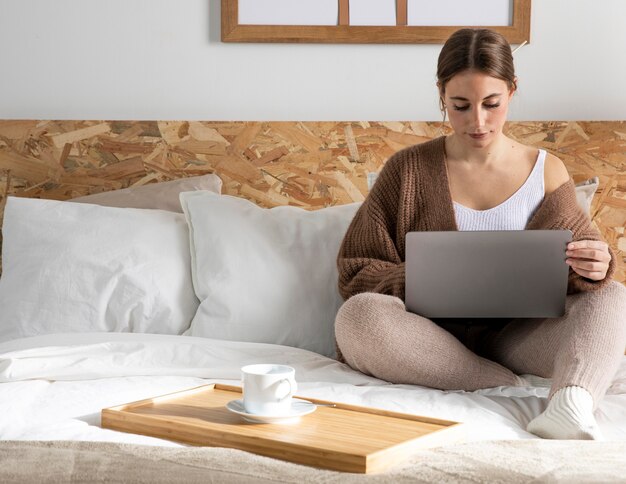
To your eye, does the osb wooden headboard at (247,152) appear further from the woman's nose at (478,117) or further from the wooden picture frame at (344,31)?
the woman's nose at (478,117)

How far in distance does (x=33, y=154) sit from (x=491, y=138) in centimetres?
129

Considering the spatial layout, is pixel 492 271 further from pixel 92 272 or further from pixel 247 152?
pixel 247 152

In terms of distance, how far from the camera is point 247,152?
2.40m

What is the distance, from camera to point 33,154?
240 cm

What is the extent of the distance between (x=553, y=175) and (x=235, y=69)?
0.99 meters

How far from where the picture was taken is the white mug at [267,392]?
1092 mm

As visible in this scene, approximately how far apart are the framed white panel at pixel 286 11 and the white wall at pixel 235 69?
70mm

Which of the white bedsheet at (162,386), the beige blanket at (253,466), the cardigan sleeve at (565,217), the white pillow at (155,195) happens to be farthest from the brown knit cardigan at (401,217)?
the beige blanket at (253,466)

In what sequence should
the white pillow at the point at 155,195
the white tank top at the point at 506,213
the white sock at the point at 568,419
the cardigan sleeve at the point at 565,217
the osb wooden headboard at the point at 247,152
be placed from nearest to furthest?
the white sock at the point at 568,419, the cardigan sleeve at the point at 565,217, the white tank top at the point at 506,213, the white pillow at the point at 155,195, the osb wooden headboard at the point at 247,152

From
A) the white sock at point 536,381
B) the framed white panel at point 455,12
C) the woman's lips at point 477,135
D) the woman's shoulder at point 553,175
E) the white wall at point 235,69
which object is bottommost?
the white sock at point 536,381

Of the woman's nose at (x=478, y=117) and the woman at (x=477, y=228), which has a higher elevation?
the woman's nose at (x=478, y=117)

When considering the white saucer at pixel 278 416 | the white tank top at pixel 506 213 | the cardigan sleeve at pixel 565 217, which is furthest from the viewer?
the white tank top at pixel 506 213

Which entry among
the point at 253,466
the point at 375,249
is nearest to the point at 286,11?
the point at 375,249

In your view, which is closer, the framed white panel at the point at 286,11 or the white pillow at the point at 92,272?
the white pillow at the point at 92,272
